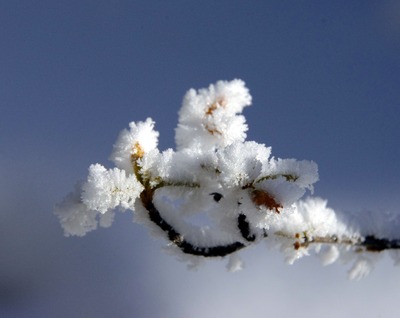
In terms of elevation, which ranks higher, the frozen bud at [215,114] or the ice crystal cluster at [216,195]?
the frozen bud at [215,114]

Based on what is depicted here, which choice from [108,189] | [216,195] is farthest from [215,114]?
[108,189]

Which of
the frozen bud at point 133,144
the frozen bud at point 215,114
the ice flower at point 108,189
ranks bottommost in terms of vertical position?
the ice flower at point 108,189

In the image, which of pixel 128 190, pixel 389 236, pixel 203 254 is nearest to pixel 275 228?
pixel 203 254

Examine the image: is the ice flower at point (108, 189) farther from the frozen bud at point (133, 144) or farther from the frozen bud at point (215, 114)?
the frozen bud at point (215, 114)

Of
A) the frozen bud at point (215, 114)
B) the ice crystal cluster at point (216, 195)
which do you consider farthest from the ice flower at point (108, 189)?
the frozen bud at point (215, 114)

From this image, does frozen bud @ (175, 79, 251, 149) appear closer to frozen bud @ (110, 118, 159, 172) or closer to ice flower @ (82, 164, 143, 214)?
frozen bud @ (110, 118, 159, 172)

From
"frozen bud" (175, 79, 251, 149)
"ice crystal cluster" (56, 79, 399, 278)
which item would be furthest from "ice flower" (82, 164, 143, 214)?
"frozen bud" (175, 79, 251, 149)

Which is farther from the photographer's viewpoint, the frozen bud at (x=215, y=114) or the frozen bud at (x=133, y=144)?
the frozen bud at (x=215, y=114)

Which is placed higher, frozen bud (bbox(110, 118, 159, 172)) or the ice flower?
frozen bud (bbox(110, 118, 159, 172))
